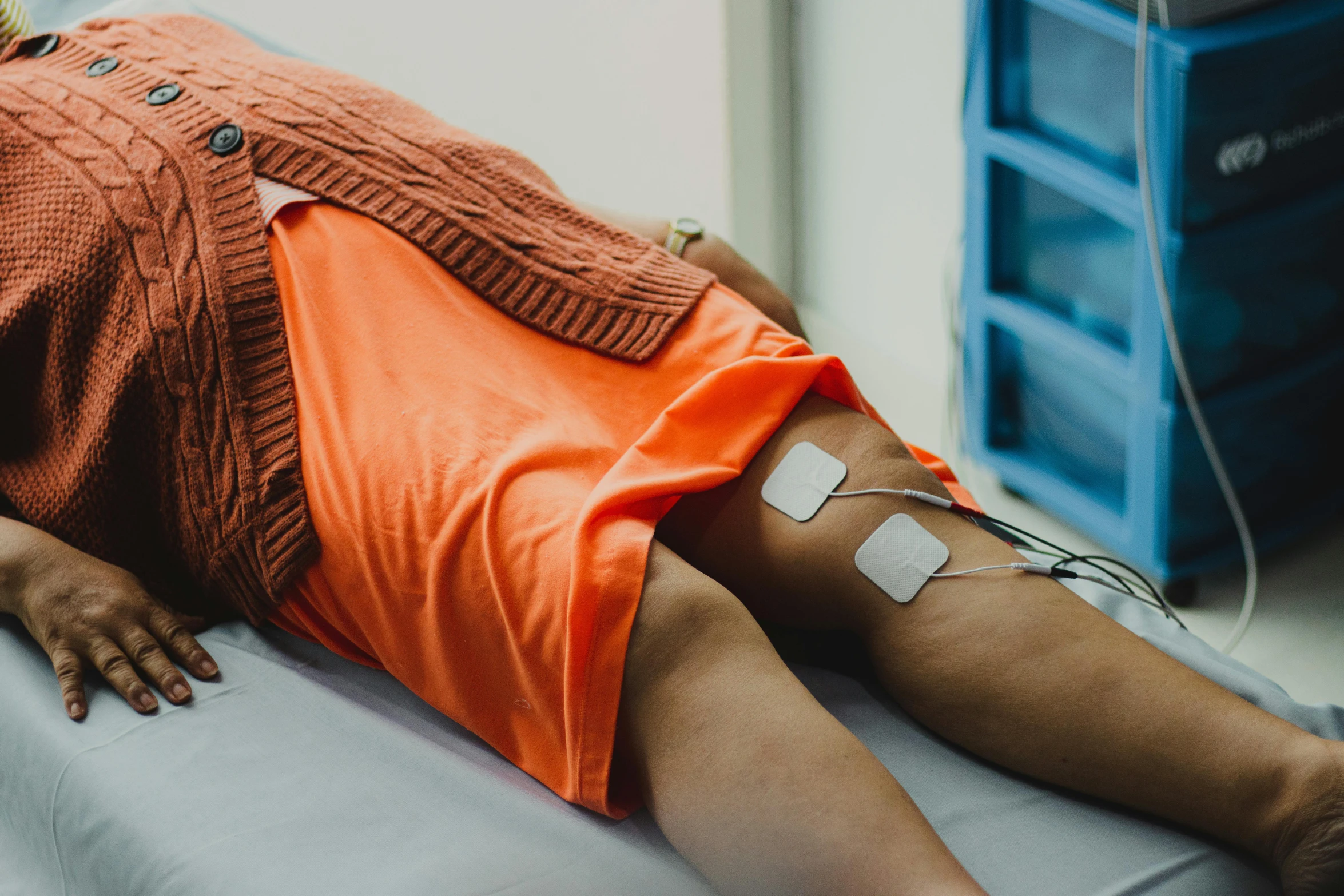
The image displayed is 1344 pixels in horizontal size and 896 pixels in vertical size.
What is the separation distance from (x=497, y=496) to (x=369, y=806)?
11.0 inches

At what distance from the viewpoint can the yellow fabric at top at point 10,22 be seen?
1.48 meters

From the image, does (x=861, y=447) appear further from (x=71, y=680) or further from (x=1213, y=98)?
(x=71, y=680)

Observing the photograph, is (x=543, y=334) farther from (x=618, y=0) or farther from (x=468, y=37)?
(x=468, y=37)

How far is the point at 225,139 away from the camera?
1.21 meters

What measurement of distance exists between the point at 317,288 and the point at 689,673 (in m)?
0.54

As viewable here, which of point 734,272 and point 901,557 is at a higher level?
point 734,272

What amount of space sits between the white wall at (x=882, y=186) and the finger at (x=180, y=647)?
4.28ft

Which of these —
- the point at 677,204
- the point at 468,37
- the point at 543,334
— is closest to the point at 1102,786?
the point at 543,334

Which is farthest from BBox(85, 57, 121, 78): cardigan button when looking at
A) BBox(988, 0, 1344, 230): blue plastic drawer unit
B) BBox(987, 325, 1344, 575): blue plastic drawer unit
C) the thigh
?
BBox(987, 325, 1344, 575): blue plastic drawer unit

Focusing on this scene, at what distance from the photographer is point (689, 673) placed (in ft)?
2.99

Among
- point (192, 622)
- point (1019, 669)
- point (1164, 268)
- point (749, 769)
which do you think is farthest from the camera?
point (1164, 268)

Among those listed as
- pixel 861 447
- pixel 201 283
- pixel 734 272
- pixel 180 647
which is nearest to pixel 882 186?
pixel 734 272

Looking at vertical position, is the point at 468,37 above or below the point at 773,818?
above

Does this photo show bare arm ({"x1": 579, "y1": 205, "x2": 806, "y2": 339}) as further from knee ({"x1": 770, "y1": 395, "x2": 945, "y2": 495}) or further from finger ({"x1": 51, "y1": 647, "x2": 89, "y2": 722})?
finger ({"x1": 51, "y1": 647, "x2": 89, "y2": 722})
